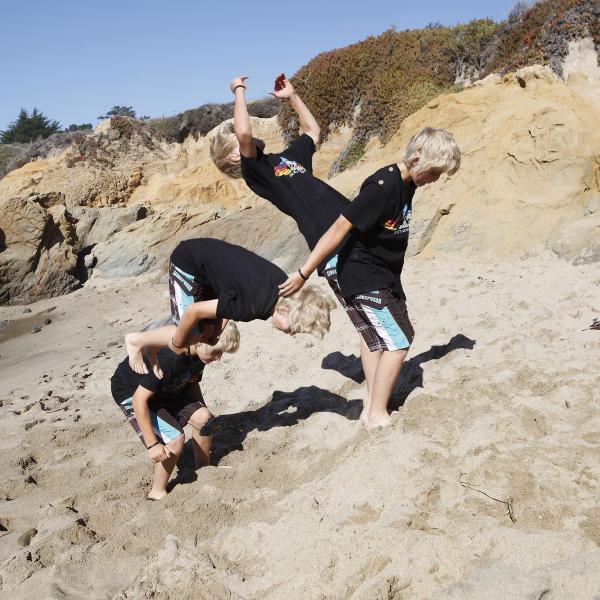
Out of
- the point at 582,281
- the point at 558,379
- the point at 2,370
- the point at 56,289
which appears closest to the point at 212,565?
the point at 558,379

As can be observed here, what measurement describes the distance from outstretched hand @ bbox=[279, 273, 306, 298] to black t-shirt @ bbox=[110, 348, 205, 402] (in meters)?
0.63

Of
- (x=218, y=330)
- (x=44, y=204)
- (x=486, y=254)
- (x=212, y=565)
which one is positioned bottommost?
(x=212, y=565)

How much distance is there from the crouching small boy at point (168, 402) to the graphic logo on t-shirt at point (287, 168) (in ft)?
3.27

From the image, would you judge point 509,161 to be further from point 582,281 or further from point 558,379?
point 558,379

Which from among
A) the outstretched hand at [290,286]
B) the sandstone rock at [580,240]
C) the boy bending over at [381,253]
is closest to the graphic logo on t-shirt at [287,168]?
the boy bending over at [381,253]

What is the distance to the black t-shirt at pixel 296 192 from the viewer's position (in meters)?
3.66

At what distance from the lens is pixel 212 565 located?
2.75 meters

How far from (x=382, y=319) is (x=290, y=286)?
652 millimetres

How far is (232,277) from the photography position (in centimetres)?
337

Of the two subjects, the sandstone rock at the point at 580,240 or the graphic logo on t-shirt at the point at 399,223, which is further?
the sandstone rock at the point at 580,240

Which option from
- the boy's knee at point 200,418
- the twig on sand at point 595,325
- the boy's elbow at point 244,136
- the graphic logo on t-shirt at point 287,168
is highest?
the boy's elbow at point 244,136

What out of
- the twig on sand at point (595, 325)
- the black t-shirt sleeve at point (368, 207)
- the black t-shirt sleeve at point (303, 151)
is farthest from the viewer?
the twig on sand at point (595, 325)

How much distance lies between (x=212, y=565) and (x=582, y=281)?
4.31 meters

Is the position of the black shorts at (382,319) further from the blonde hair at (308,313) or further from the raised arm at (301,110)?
the raised arm at (301,110)
